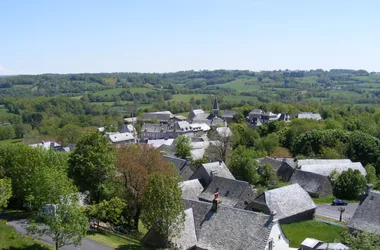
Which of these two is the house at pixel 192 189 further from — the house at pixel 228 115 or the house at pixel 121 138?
the house at pixel 228 115

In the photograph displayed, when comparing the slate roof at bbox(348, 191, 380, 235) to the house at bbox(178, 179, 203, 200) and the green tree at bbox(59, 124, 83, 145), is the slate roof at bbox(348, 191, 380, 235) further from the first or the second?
the green tree at bbox(59, 124, 83, 145)

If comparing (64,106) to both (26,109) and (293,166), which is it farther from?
(293,166)

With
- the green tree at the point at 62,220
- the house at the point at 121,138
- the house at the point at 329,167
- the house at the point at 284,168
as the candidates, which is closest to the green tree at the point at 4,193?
the green tree at the point at 62,220

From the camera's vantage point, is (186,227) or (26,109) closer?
(186,227)

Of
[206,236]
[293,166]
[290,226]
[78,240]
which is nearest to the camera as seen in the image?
[78,240]

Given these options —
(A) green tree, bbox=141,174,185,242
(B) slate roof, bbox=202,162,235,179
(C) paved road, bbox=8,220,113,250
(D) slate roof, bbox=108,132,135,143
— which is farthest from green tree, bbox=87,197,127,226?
(D) slate roof, bbox=108,132,135,143

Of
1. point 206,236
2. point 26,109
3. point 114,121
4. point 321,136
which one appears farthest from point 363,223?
point 26,109

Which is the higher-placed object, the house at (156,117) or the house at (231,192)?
the house at (231,192)

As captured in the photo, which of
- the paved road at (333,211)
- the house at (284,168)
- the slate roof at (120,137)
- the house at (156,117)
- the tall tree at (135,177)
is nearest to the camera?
the tall tree at (135,177)
